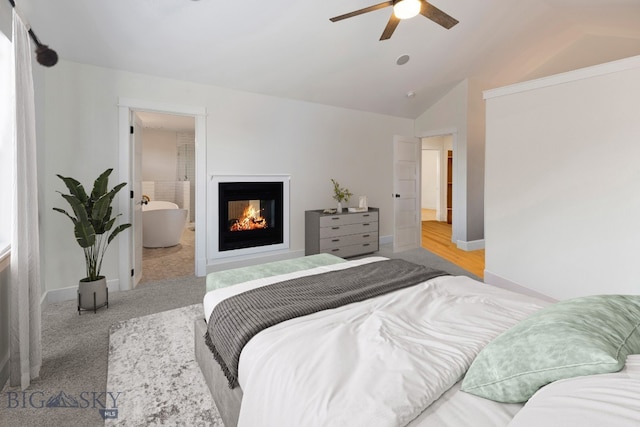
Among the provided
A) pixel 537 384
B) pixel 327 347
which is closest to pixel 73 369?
pixel 327 347

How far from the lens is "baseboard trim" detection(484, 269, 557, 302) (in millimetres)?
3268

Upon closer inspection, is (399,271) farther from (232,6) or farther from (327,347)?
(232,6)

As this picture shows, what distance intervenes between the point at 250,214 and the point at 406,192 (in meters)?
2.96

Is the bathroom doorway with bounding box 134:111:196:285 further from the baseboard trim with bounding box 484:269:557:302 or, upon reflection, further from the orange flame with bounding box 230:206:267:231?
the baseboard trim with bounding box 484:269:557:302

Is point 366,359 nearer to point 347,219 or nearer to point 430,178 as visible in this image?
point 347,219

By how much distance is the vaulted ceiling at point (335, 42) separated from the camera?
294 cm

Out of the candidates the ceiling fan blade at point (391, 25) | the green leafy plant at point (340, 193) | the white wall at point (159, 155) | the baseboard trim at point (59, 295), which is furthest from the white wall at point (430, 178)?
the baseboard trim at point (59, 295)

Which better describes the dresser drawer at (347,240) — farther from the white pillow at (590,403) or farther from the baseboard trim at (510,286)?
the white pillow at (590,403)

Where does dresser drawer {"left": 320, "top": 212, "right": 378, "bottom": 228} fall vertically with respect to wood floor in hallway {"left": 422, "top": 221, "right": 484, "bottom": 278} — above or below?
above

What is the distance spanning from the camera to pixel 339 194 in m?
5.18

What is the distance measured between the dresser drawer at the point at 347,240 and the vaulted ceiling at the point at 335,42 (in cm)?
215

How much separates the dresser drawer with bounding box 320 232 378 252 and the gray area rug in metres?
2.36

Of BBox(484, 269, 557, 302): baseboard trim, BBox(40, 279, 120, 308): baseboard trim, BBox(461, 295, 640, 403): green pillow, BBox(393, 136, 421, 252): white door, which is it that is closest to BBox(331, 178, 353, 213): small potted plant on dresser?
BBox(393, 136, 421, 252): white door

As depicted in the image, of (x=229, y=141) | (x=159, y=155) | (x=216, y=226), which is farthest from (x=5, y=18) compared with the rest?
(x=159, y=155)
